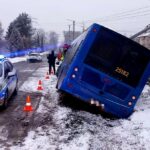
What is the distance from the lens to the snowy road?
7.86 metres

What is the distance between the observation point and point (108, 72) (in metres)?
10.7

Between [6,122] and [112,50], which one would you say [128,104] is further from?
[6,122]

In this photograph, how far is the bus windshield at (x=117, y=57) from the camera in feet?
34.6

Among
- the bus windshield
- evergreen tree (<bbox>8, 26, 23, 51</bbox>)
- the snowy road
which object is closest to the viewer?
the snowy road

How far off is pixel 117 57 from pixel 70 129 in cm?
278

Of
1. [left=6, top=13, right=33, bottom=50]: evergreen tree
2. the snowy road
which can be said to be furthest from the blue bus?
[left=6, top=13, right=33, bottom=50]: evergreen tree

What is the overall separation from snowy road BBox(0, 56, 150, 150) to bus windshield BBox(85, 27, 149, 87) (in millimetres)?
1402

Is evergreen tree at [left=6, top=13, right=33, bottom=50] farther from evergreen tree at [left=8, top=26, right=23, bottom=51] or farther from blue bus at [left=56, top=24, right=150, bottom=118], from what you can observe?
blue bus at [left=56, top=24, right=150, bottom=118]

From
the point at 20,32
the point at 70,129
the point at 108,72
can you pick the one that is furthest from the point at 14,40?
the point at 70,129

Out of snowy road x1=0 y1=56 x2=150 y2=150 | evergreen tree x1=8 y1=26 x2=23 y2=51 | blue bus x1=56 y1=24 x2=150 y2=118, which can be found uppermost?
blue bus x1=56 y1=24 x2=150 y2=118

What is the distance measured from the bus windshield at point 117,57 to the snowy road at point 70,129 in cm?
140

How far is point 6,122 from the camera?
9.95 meters

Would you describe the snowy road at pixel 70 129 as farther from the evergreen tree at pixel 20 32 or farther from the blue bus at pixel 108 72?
the evergreen tree at pixel 20 32

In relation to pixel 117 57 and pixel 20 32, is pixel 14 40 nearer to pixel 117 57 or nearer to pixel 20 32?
pixel 20 32
